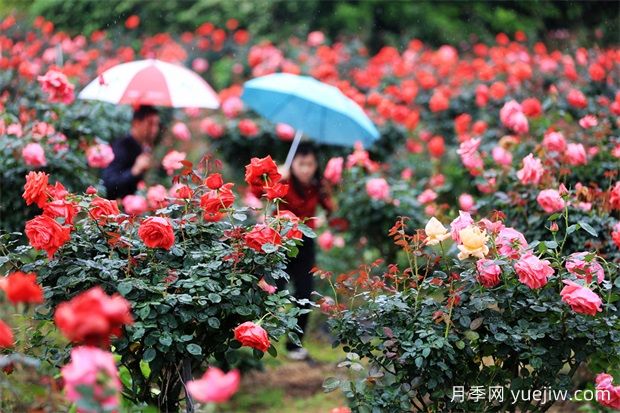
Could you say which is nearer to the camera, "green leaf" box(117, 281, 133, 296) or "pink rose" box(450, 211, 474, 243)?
"green leaf" box(117, 281, 133, 296)

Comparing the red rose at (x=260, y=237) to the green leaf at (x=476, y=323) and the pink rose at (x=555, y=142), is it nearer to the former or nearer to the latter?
the green leaf at (x=476, y=323)

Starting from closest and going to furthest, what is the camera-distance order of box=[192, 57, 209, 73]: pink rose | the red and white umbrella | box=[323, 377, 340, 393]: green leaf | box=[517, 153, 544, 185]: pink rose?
box=[323, 377, 340, 393]: green leaf → box=[517, 153, 544, 185]: pink rose → the red and white umbrella → box=[192, 57, 209, 73]: pink rose

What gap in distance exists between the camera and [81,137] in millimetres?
4332

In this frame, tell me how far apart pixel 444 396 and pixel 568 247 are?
3.91 ft

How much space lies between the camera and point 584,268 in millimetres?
2436

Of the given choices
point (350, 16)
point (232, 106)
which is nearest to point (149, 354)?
point (232, 106)

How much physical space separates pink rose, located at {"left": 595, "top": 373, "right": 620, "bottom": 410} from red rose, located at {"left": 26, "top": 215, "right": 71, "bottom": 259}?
161 cm

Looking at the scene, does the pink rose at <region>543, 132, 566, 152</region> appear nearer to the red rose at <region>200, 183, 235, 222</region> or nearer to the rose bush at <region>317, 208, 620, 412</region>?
the rose bush at <region>317, 208, 620, 412</region>

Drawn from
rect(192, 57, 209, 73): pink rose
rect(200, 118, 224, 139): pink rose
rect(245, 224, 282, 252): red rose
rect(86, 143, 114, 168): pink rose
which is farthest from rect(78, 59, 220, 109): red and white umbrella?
rect(192, 57, 209, 73): pink rose

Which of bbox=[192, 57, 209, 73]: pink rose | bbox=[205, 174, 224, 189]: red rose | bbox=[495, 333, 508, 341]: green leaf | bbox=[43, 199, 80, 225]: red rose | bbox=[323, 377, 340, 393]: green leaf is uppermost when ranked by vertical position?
bbox=[205, 174, 224, 189]: red rose

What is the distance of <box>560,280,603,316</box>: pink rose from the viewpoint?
225 cm

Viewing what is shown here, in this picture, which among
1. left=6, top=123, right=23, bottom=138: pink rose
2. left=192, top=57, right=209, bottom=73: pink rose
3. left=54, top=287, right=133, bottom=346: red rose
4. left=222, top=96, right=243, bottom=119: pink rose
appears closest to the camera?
left=54, top=287, right=133, bottom=346: red rose

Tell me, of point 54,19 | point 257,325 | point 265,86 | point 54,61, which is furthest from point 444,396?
point 54,19

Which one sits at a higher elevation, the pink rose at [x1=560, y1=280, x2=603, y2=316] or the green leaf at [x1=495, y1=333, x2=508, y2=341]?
the pink rose at [x1=560, y1=280, x2=603, y2=316]
